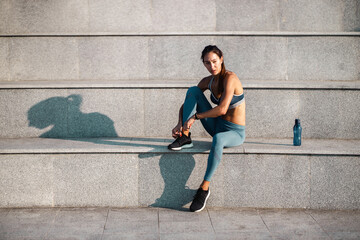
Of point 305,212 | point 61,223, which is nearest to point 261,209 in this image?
point 305,212

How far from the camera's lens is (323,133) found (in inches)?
223

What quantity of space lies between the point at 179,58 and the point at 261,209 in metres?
2.89

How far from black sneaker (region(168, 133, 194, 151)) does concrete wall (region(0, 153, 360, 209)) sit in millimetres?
117

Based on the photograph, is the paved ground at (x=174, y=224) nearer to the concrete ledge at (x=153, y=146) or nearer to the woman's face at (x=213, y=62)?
the concrete ledge at (x=153, y=146)

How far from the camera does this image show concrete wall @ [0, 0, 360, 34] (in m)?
6.57

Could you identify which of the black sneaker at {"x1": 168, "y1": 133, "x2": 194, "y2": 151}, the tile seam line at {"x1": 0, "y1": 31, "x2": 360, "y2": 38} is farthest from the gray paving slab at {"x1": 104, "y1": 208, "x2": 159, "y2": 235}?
the tile seam line at {"x1": 0, "y1": 31, "x2": 360, "y2": 38}

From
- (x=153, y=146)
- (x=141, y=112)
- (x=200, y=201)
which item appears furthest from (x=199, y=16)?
(x=200, y=201)

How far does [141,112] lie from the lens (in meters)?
5.75

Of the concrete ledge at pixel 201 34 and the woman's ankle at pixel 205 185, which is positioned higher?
the concrete ledge at pixel 201 34

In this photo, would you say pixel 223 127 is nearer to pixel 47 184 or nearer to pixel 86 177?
pixel 86 177

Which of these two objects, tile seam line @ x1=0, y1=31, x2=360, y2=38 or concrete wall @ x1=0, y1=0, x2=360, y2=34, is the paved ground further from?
concrete wall @ x1=0, y1=0, x2=360, y2=34

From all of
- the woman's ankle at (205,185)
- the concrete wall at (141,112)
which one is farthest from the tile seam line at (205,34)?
the woman's ankle at (205,185)

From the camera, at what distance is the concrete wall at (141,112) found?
562 cm

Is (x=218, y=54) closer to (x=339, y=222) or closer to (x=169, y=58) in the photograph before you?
(x=169, y=58)
